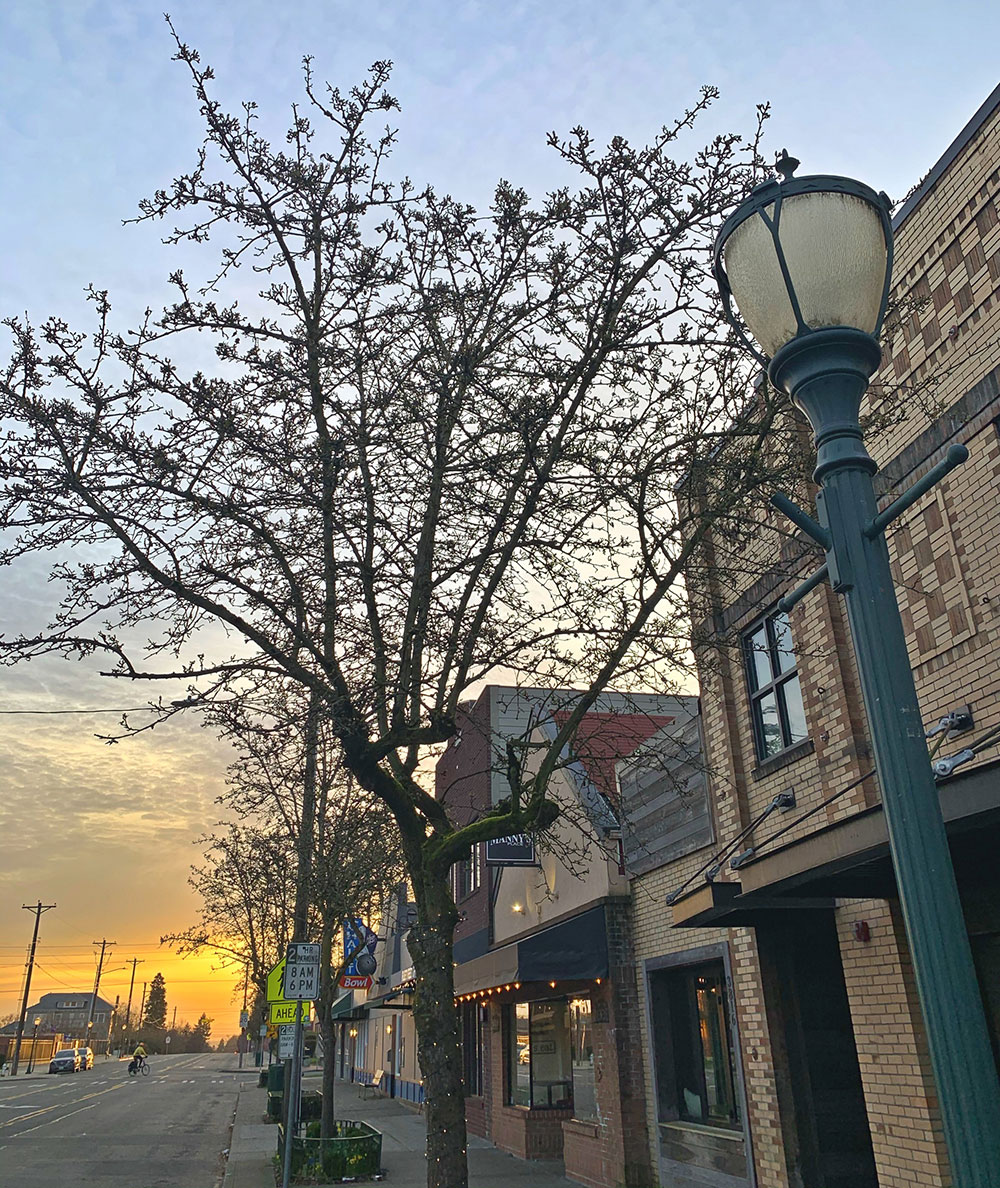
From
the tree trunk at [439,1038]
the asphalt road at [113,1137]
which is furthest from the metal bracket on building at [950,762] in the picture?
the asphalt road at [113,1137]

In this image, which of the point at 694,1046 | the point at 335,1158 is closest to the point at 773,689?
the point at 694,1046

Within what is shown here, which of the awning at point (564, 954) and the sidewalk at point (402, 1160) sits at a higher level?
Answer: the awning at point (564, 954)

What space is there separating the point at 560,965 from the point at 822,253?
479 inches

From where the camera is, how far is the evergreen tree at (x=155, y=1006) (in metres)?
146

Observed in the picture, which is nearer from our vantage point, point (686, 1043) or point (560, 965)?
point (686, 1043)

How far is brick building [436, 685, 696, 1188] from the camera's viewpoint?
1234 cm

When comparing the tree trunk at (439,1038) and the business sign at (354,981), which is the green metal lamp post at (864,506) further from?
the business sign at (354,981)

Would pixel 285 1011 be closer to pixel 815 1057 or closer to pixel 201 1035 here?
pixel 815 1057

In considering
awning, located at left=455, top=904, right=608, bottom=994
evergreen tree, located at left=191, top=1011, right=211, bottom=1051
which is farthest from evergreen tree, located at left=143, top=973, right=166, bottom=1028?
awning, located at left=455, top=904, right=608, bottom=994

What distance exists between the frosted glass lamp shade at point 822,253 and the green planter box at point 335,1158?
15.8 m

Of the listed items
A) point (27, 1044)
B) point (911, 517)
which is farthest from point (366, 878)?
point (27, 1044)

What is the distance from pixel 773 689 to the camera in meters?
10.4

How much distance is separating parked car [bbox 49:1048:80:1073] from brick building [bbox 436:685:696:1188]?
55.1m

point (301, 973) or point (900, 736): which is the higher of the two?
point (900, 736)
